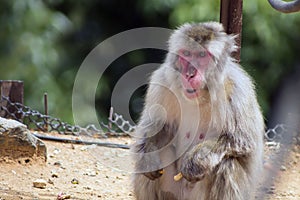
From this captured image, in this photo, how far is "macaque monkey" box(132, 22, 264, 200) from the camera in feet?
12.5

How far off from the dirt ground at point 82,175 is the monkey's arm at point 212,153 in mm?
635

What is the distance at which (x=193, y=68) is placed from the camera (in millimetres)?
3828

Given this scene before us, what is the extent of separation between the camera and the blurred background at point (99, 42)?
28.8ft

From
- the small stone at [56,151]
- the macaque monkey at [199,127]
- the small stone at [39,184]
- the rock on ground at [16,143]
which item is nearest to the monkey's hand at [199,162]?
the macaque monkey at [199,127]

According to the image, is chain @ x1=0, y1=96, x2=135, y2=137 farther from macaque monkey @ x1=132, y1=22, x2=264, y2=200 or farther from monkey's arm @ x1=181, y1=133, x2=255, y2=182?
monkey's arm @ x1=181, y1=133, x2=255, y2=182

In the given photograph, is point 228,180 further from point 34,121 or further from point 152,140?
point 34,121

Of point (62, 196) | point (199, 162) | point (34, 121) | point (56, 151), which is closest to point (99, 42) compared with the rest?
point (34, 121)

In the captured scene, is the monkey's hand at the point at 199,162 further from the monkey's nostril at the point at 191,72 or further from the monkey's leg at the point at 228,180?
the monkey's nostril at the point at 191,72

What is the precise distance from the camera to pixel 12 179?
4.47m

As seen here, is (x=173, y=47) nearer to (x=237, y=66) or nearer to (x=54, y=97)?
(x=237, y=66)

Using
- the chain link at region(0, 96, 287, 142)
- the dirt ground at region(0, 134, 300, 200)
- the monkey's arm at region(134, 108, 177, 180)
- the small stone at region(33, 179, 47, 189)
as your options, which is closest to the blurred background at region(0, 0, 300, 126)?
the chain link at region(0, 96, 287, 142)

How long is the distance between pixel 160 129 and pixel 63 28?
5.69m

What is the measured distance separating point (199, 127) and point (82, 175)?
1.23 metres

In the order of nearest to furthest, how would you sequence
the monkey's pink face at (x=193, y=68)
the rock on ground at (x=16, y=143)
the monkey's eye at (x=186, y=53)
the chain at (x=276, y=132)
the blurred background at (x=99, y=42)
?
the monkey's pink face at (x=193, y=68)
the monkey's eye at (x=186, y=53)
the rock on ground at (x=16, y=143)
the chain at (x=276, y=132)
the blurred background at (x=99, y=42)
